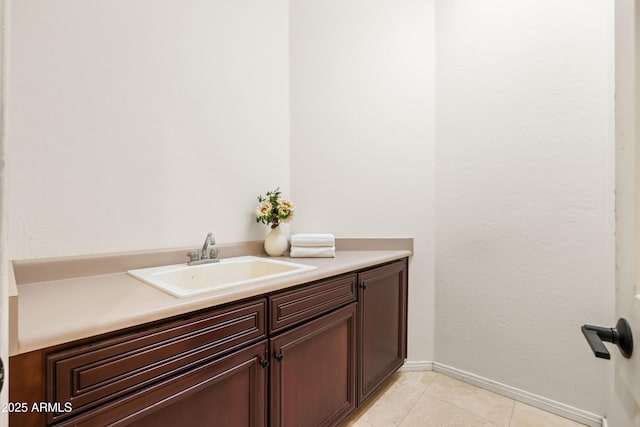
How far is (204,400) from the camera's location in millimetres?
895

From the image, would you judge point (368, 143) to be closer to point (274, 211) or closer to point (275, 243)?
point (274, 211)

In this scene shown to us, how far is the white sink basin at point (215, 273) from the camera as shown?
113cm

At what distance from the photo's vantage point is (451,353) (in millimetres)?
1951

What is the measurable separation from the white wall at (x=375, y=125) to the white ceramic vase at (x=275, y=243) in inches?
11.8

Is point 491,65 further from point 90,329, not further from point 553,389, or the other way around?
point 90,329

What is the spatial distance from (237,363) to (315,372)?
446 mm

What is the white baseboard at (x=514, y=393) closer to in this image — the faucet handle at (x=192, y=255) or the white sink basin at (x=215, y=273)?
the white sink basin at (x=215, y=273)

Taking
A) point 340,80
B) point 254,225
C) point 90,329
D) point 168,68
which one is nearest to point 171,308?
point 90,329

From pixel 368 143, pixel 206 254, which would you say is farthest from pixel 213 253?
pixel 368 143

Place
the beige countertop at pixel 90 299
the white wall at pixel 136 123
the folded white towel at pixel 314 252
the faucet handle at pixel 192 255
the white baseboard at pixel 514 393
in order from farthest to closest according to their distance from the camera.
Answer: the folded white towel at pixel 314 252
the white baseboard at pixel 514 393
the faucet handle at pixel 192 255
the white wall at pixel 136 123
the beige countertop at pixel 90 299

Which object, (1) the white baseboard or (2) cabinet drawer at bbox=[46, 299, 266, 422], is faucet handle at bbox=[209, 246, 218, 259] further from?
(1) the white baseboard

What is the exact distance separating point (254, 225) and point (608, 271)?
76.0 inches

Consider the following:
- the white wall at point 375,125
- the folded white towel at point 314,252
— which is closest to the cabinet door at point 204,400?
the folded white towel at point 314,252

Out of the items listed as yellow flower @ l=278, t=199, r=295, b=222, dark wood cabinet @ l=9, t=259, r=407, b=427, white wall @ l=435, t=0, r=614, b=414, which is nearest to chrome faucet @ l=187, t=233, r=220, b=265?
yellow flower @ l=278, t=199, r=295, b=222
